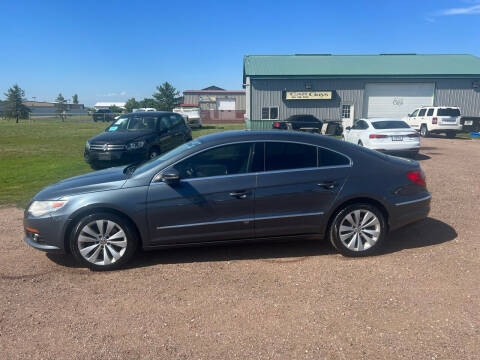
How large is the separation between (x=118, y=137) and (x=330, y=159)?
24.2 ft

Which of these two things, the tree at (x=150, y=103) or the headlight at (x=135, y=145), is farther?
the tree at (x=150, y=103)

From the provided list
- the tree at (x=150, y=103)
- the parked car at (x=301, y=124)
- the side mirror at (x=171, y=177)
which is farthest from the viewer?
the tree at (x=150, y=103)

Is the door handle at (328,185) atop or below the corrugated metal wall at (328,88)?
below

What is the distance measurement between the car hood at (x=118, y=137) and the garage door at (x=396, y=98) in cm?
2107

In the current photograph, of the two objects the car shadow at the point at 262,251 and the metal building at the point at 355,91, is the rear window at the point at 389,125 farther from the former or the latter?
the metal building at the point at 355,91

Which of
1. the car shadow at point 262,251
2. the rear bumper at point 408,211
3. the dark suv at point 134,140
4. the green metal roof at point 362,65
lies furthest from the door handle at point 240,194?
the green metal roof at point 362,65

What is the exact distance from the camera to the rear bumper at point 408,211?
4.32 m

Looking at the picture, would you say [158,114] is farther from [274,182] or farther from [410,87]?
[410,87]

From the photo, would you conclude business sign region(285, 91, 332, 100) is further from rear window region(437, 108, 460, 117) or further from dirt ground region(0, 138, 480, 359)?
dirt ground region(0, 138, 480, 359)

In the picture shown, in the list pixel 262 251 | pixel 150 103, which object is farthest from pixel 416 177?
pixel 150 103

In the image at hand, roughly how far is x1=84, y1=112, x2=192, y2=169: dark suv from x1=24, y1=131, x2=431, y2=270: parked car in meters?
5.43

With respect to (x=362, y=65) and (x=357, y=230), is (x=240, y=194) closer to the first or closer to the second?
(x=357, y=230)

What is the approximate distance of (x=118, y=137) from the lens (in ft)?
32.9

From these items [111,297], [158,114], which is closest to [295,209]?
[111,297]
